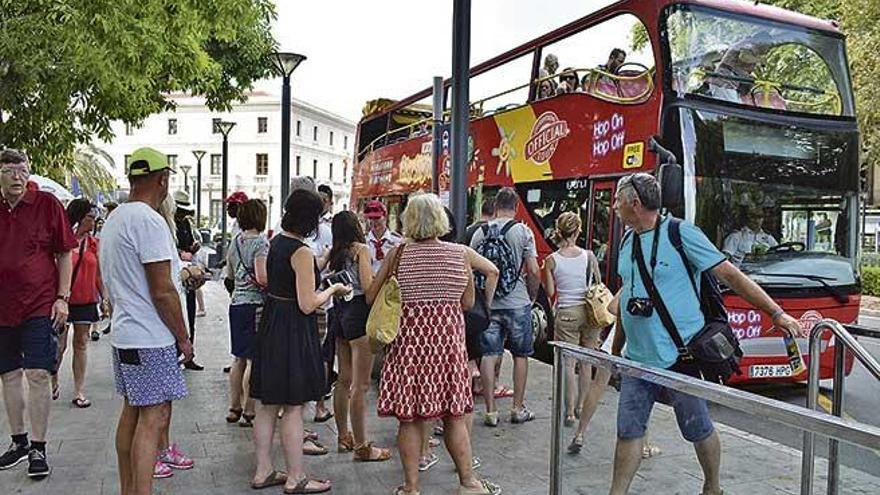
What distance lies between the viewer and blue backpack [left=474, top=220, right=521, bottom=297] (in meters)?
6.13

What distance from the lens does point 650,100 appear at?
25.9 feet

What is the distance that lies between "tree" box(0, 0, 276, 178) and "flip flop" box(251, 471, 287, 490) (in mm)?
4850

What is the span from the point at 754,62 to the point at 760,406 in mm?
6451

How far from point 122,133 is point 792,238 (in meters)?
77.0

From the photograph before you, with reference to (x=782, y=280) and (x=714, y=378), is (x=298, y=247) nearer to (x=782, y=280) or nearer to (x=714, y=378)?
(x=714, y=378)

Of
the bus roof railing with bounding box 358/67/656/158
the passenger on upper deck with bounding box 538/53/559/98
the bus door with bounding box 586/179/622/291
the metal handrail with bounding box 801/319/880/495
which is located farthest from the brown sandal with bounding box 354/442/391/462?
the passenger on upper deck with bounding box 538/53/559/98

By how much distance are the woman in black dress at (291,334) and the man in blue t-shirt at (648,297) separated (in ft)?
5.51

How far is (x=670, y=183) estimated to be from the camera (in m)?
7.07

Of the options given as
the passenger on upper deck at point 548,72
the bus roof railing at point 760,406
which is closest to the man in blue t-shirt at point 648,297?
the bus roof railing at point 760,406

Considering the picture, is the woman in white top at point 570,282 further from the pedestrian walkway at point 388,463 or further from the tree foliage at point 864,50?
the tree foliage at point 864,50

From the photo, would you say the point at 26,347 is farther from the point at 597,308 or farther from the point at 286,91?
the point at 286,91

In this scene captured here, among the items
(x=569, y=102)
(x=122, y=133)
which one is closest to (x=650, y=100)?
(x=569, y=102)

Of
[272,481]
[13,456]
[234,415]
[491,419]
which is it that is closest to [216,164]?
[234,415]

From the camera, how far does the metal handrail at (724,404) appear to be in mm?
2260
